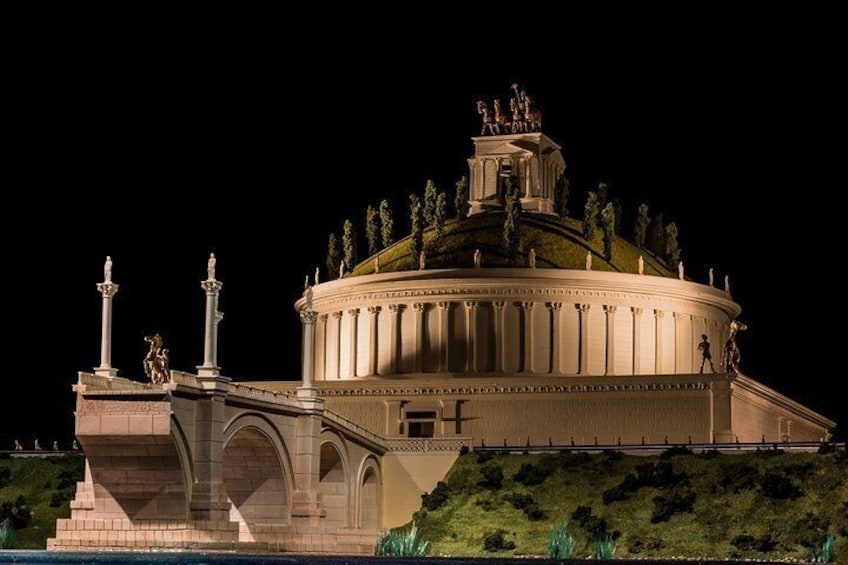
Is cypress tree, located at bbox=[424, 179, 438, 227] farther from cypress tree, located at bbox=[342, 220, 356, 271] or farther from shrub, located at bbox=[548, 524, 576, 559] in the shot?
shrub, located at bbox=[548, 524, 576, 559]

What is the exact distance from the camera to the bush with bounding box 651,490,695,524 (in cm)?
10500

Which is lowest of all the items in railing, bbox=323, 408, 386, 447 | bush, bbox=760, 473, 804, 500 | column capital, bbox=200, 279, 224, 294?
bush, bbox=760, 473, 804, 500

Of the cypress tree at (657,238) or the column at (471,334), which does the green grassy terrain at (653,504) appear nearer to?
the column at (471,334)

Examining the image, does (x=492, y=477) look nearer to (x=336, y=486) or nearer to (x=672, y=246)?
(x=336, y=486)

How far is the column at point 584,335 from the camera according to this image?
136m

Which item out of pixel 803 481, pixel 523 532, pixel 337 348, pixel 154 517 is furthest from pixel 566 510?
pixel 337 348

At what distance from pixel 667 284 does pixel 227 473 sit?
44376 mm

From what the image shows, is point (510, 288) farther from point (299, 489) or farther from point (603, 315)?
point (299, 489)

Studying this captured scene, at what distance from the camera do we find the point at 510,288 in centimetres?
13575

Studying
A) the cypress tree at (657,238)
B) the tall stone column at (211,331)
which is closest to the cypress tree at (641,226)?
the cypress tree at (657,238)

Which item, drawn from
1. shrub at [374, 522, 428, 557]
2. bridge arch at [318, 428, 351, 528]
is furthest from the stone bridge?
bridge arch at [318, 428, 351, 528]

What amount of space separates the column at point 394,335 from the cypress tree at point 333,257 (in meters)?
8.84

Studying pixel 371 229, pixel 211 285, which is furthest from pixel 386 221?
pixel 211 285

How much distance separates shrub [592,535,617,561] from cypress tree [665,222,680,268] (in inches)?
1808
